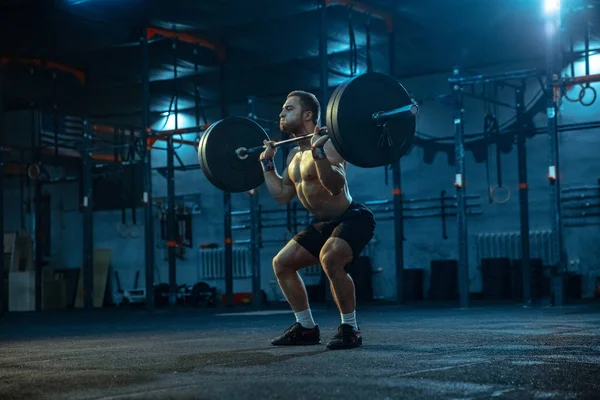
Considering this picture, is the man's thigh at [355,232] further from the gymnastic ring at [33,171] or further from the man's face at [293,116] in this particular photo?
the gymnastic ring at [33,171]

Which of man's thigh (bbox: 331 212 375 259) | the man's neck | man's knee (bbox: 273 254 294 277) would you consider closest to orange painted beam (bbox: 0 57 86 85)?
the man's neck

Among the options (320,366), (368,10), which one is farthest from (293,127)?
(368,10)

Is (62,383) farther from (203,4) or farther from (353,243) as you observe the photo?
(203,4)

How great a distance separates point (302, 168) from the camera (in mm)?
4082

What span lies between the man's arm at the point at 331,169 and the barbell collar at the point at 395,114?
230 millimetres

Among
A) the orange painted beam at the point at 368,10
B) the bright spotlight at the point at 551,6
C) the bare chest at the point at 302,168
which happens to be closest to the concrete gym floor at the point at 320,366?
the bare chest at the point at 302,168

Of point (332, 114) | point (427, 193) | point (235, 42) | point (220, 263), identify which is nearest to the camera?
point (332, 114)

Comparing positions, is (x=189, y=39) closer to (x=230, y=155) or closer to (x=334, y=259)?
(x=230, y=155)

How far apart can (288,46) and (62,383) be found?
8.97 metres

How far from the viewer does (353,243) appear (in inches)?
155

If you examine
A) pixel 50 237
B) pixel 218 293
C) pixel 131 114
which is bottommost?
pixel 218 293

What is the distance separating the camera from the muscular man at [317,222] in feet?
12.7

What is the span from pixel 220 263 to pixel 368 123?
10.5 meters

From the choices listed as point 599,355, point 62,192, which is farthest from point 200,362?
point 62,192
